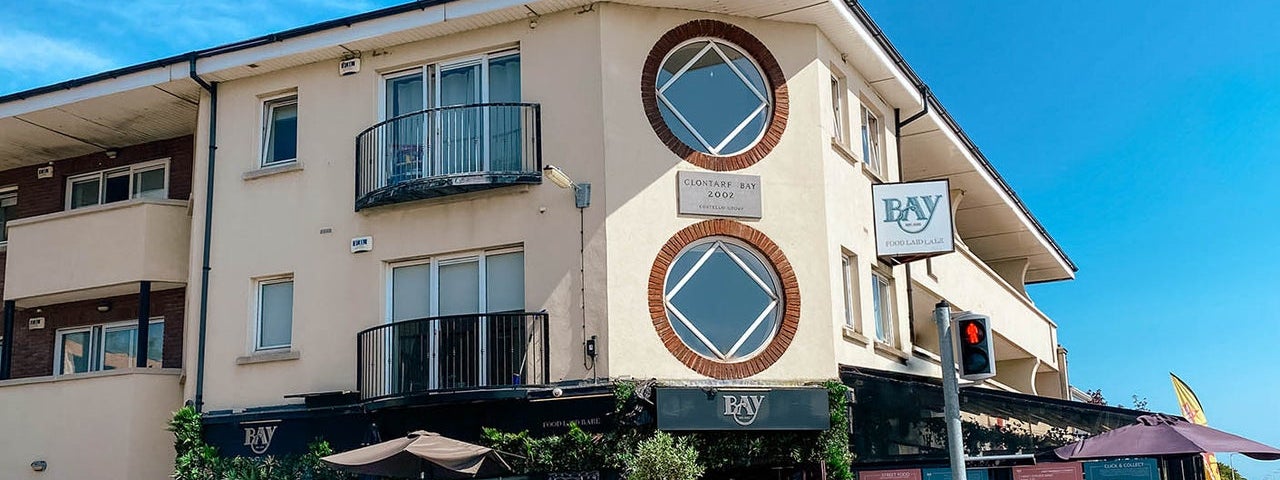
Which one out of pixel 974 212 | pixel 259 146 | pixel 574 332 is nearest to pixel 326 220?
pixel 259 146

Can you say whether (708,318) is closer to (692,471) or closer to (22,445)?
(692,471)

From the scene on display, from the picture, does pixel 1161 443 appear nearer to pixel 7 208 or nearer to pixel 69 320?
pixel 69 320

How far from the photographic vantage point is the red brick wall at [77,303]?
71.2 feet

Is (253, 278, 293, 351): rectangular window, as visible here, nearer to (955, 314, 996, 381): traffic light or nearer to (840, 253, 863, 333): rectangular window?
(840, 253, 863, 333): rectangular window

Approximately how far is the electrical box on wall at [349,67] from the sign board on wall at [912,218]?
7.66 m

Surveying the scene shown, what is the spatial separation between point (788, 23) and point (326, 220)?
274 inches

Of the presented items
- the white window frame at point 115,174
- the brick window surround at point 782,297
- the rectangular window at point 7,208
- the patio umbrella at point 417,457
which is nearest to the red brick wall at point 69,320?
the white window frame at point 115,174

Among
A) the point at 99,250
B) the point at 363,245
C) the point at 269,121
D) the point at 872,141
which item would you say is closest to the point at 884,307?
the point at 872,141

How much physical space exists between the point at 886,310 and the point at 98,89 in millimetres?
12258

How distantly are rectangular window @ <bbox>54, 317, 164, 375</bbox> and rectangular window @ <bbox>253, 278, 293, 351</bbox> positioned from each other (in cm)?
297

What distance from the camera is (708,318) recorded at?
1777 centimetres

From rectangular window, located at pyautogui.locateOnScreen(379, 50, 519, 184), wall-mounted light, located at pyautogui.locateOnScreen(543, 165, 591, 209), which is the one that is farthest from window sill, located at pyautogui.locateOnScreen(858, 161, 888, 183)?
rectangular window, located at pyautogui.locateOnScreen(379, 50, 519, 184)

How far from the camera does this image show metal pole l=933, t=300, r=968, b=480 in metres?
12.0

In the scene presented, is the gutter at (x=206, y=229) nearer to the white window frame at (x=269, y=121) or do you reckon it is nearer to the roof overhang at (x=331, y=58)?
the roof overhang at (x=331, y=58)
